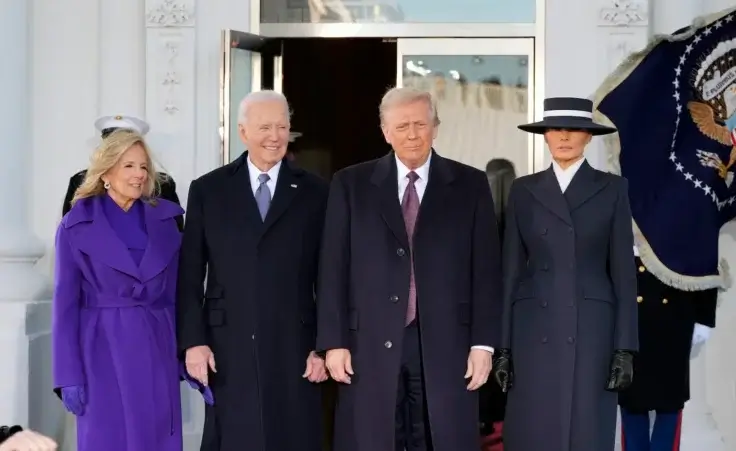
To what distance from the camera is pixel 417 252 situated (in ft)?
11.5

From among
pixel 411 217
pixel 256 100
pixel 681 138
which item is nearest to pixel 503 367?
pixel 411 217

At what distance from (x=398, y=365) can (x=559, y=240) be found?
78 centimetres

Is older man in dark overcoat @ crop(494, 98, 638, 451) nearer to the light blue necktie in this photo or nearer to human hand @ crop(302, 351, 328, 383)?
human hand @ crop(302, 351, 328, 383)

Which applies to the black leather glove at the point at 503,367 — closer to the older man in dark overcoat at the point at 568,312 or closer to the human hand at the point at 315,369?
the older man in dark overcoat at the point at 568,312

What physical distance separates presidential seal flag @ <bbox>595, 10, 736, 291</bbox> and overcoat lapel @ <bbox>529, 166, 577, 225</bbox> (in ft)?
4.35

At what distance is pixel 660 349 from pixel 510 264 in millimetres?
1450

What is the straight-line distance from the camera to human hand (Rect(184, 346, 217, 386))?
3.66 m

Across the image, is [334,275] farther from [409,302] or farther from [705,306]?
[705,306]

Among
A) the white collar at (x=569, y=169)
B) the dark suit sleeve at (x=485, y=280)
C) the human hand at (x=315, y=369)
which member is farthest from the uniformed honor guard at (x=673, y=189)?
the human hand at (x=315, y=369)

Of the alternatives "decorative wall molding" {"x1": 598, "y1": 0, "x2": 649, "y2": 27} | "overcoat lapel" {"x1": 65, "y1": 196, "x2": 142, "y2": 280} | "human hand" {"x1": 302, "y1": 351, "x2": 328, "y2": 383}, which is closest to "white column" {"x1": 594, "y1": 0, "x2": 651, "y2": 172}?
"decorative wall molding" {"x1": 598, "y1": 0, "x2": 649, "y2": 27}

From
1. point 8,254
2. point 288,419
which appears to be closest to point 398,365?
point 288,419

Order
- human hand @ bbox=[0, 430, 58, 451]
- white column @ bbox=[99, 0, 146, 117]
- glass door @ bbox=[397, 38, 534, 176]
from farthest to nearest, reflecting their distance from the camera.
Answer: glass door @ bbox=[397, 38, 534, 176] → white column @ bbox=[99, 0, 146, 117] → human hand @ bbox=[0, 430, 58, 451]

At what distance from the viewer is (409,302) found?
3516 mm

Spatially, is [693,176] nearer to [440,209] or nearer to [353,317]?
[440,209]
